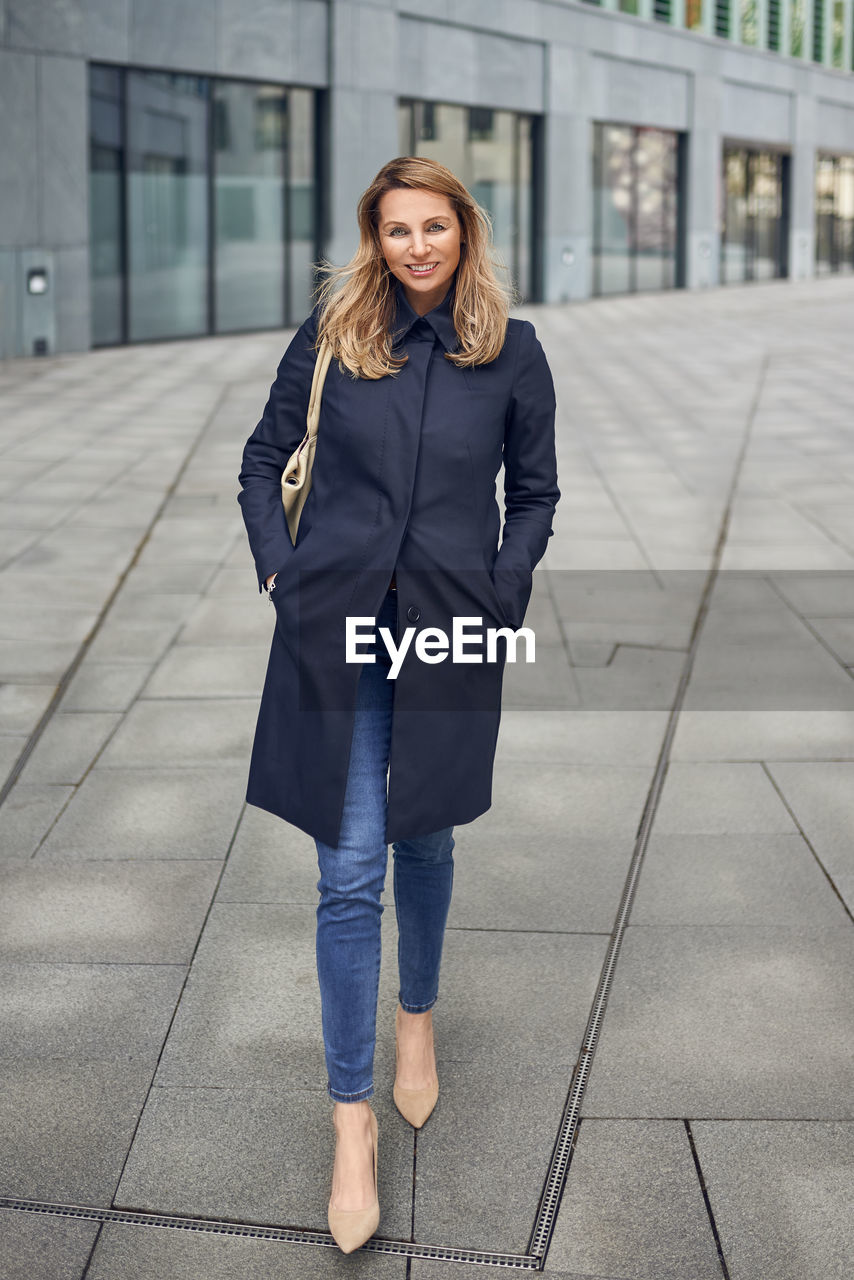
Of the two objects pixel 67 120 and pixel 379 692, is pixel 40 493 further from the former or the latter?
pixel 67 120

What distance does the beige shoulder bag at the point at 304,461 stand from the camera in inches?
109

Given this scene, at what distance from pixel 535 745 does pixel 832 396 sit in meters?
10.3

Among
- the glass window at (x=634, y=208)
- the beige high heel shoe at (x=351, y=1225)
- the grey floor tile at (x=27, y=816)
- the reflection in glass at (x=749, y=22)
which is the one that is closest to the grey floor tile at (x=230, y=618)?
the grey floor tile at (x=27, y=816)

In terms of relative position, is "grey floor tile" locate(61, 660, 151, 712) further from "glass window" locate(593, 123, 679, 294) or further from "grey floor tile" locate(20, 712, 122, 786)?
"glass window" locate(593, 123, 679, 294)

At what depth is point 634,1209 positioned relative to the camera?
2646 millimetres

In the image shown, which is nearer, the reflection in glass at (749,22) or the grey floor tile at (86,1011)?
the grey floor tile at (86,1011)

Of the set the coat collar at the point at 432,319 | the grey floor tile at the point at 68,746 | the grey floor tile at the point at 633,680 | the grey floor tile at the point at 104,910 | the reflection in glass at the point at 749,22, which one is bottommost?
the grey floor tile at the point at 104,910

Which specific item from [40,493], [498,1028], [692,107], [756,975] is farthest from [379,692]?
[692,107]

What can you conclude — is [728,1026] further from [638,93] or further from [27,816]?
[638,93]

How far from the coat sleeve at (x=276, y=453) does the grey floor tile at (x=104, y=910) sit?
1.19 m

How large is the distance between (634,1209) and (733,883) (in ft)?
5.02

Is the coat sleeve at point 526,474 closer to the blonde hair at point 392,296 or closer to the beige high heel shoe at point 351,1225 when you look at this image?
the blonde hair at point 392,296

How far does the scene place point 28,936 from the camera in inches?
146

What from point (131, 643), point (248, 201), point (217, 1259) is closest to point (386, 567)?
point (217, 1259)
